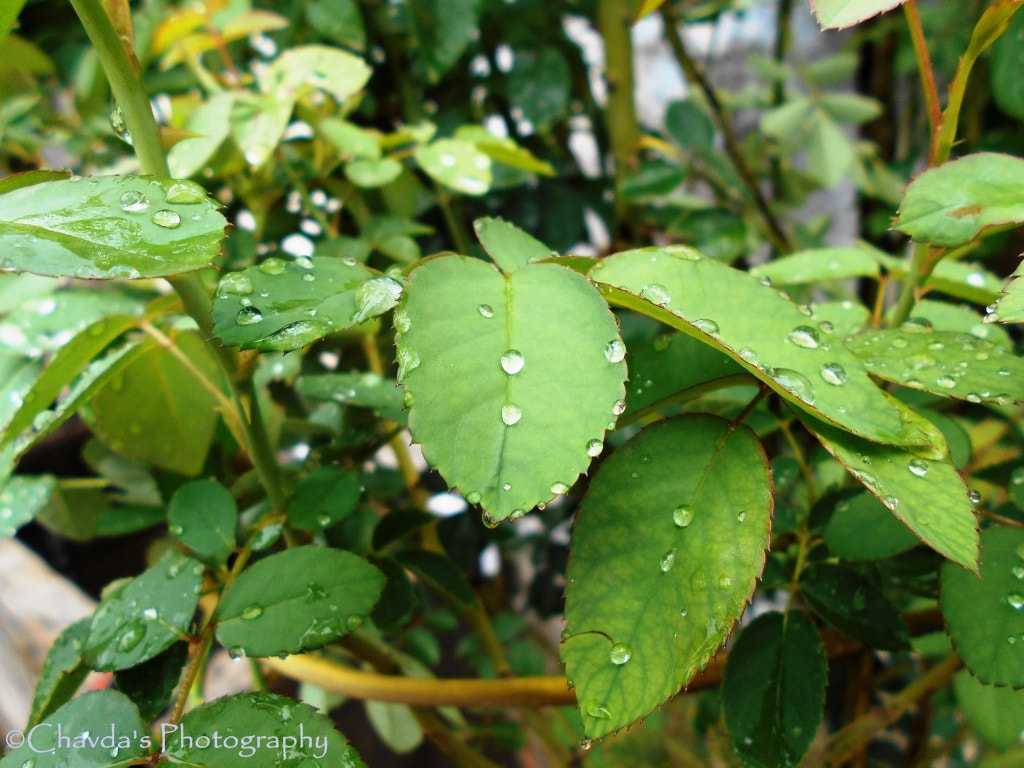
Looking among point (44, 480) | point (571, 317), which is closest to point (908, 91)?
point (571, 317)

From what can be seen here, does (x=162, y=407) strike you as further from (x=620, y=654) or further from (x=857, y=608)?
(x=857, y=608)

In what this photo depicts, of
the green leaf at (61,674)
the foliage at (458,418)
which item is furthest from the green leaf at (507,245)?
the green leaf at (61,674)

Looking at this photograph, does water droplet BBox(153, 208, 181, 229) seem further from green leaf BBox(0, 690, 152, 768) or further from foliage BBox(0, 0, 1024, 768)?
green leaf BBox(0, 690, 152, 768)

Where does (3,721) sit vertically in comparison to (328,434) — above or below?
below

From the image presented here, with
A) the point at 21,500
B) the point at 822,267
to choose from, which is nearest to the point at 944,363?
the point at 822,267

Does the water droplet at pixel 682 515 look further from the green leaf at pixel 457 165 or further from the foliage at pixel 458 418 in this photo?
the green leaf at pixel 457 165

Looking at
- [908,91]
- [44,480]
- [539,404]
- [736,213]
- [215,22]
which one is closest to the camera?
[539,404]

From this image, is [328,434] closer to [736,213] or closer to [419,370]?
[419,370]
